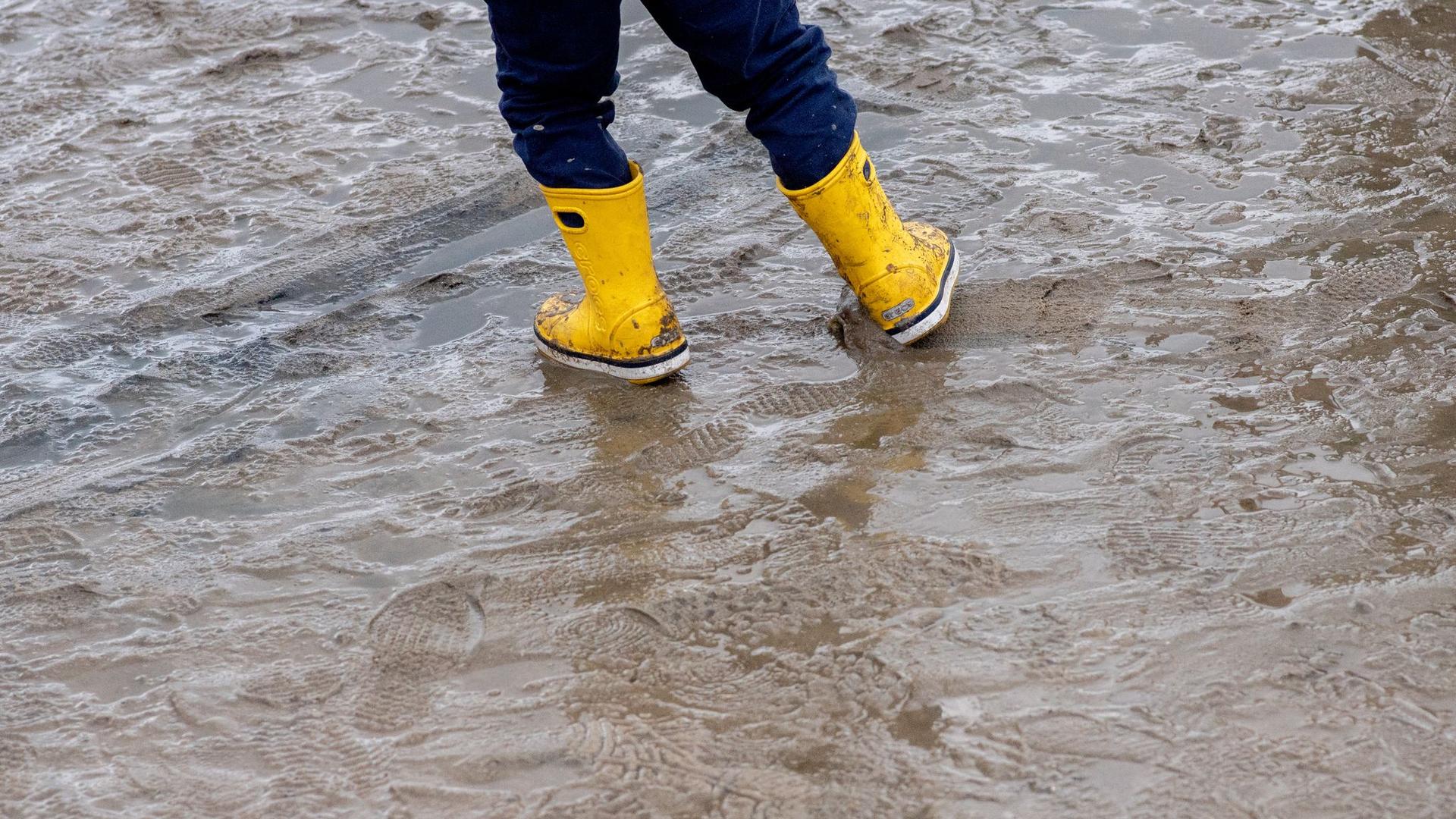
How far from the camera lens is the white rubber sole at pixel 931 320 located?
263cm

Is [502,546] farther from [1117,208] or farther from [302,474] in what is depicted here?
[1117,208]

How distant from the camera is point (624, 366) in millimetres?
2684

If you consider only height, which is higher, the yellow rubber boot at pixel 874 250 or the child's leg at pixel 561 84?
the child's leg at pixel 561 84

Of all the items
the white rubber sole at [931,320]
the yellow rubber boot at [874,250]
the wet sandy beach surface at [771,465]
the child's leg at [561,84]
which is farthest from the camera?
the white rubber sole at [931,320]

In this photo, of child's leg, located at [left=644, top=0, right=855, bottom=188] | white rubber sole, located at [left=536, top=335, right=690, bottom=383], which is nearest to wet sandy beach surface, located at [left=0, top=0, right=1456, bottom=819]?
white rubber sole, located at [left=536, top=335, right=690, bottom=383]

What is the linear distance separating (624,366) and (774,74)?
0.73 metres

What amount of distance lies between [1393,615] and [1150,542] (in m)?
0.36

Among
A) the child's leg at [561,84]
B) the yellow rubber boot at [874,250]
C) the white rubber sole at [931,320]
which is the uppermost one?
the child's leg at [561,84]

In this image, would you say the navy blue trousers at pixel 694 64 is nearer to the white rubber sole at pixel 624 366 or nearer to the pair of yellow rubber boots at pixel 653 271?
the pair of yellow rubber boots at pixel 653 271

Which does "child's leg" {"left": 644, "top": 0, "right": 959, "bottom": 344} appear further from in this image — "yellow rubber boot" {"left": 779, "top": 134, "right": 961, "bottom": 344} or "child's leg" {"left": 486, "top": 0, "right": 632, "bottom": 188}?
"child's leg" {"left": 486, "top": 0, "right": 632, "bottom": 188}

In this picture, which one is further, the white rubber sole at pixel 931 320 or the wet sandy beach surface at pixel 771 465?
the white rubber sole at pixel 931 320

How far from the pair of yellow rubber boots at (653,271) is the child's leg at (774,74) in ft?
0.20

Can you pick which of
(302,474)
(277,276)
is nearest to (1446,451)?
(302,474)

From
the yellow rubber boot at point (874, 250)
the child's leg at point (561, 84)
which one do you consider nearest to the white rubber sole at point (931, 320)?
the yellow rubber boot at point (874, 250)
